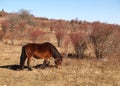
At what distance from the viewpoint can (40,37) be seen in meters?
26.0

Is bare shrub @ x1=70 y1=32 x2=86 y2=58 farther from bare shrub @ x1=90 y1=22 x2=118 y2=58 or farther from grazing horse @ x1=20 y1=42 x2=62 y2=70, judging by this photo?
grazing horse @ x1=20 y1=42 x2=62 y2=70

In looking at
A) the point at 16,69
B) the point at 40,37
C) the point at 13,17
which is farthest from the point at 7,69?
the point at 13,17

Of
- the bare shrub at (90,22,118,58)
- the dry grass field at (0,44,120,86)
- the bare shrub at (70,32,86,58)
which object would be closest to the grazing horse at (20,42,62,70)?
the dry grass field at (0,44,120,86)

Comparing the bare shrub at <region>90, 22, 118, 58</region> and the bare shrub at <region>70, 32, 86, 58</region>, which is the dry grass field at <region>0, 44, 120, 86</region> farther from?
the bare shrub at <region>70, 32, 86, 58</region>

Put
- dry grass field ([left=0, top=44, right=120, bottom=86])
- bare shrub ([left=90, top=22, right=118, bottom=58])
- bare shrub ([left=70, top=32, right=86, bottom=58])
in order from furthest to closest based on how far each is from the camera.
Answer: bare shrub ([left=70, top=32, right=86, bottom=58])
bare shrub ([left=90, top=22, right=118, bottom=58])
dry grass field ([left=0, top=44, right=120, bottom=86])

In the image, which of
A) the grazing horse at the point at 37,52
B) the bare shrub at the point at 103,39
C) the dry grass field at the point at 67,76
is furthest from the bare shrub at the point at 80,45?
the grazing horse at the point at 37,52

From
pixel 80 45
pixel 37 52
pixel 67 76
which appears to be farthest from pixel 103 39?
pixel 67 76

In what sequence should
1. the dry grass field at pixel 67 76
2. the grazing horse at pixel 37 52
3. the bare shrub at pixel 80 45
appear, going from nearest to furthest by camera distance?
the dry grass field at pixel 67 76, the grazing horse at pixel 37 52, the bare shrub at pixel 80 45

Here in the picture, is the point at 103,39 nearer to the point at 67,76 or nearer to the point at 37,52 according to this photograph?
the point at 37,52

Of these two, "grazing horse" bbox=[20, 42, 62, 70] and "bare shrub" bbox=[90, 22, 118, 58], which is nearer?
"grazing horse" bbox=[20, 42, 62, 70]

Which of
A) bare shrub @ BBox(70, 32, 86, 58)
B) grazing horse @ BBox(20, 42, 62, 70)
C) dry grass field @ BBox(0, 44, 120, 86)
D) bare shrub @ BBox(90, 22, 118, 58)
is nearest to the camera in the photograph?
dry grass field @ BBox(0, 44, 120, 86)

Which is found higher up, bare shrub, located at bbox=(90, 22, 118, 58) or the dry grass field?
bare shrub, located at bbox=(90, 22, 118, 58)

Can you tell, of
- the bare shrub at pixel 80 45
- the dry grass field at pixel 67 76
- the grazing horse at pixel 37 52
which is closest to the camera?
the dry grass field at pixel 67 76

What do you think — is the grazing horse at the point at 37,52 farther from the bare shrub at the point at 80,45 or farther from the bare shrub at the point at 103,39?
the bare shrub at the point at 80,45
